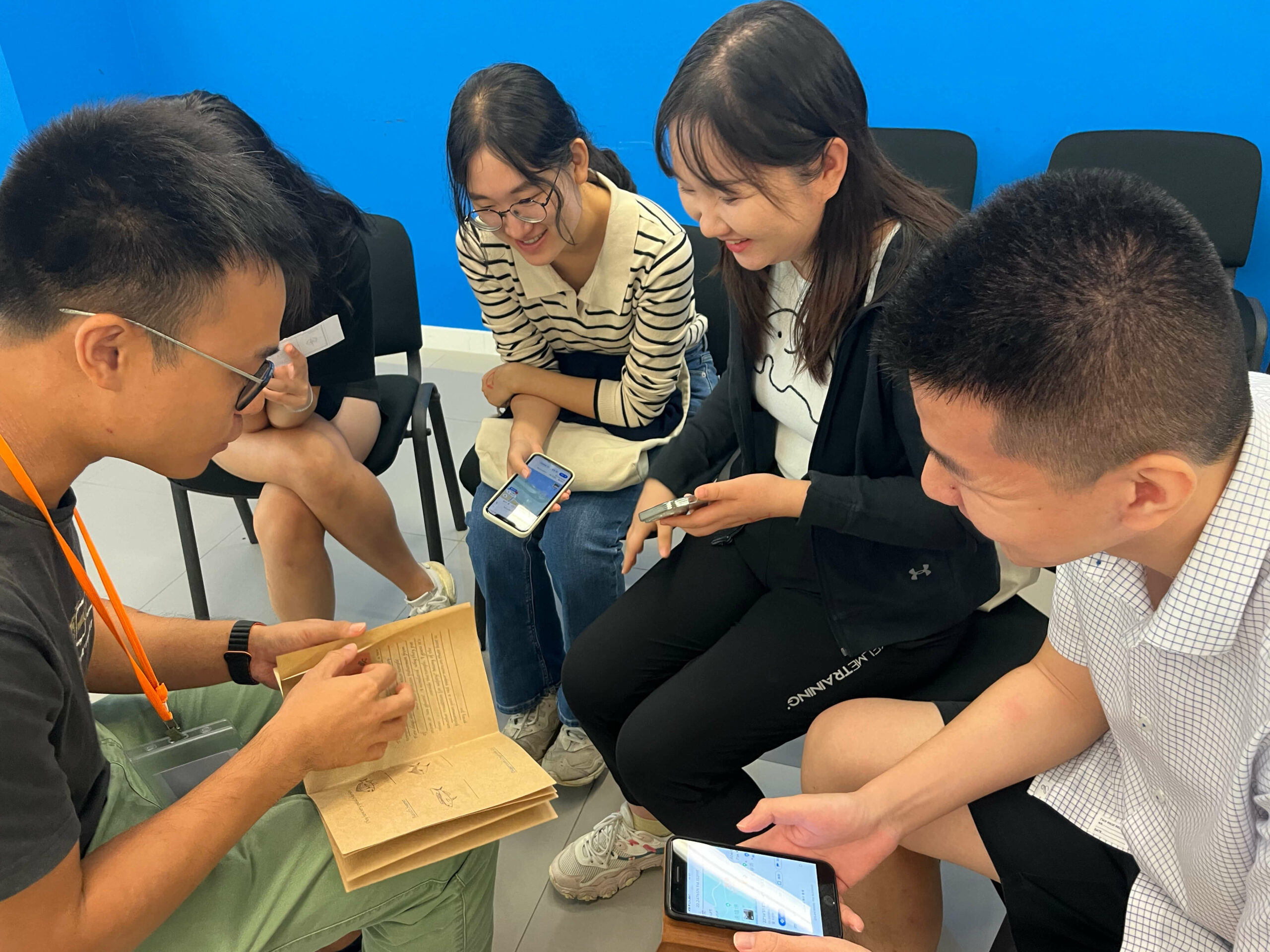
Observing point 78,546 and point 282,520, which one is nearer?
point 78,546

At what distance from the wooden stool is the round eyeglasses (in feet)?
3.83

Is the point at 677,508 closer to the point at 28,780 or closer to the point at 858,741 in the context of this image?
the point at 858,741

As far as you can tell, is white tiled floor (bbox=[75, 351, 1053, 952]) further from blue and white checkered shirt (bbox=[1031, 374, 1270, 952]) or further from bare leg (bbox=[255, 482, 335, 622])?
blue and white checkered shirt (bbox=[1031, 374, 1270, 952])

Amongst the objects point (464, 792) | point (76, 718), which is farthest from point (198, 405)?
point (464, 792)

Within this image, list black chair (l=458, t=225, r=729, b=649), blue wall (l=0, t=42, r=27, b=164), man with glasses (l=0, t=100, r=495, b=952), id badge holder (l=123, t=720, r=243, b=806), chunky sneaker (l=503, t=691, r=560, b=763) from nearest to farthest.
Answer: man with glasses (l=0, t=100, r=495, b=952)
id badge holder (l=123, t=720, r=243, b=806)
chunky sneaker (l=503, t=691, r=560, b=763)
black chair (l=458, t=225, r=729, b=649)
blue wall (l=0, t=42, r=27, b=164)

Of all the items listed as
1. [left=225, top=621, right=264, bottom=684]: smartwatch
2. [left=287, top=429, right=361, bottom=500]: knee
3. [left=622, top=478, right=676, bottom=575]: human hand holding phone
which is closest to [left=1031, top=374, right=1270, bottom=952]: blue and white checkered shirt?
[left=622, top=478, right=676, bottom=575]: human hand holding phone

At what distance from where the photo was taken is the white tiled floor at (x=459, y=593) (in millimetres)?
1551

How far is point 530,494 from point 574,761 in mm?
566

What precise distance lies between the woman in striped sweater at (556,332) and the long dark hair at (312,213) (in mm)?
267

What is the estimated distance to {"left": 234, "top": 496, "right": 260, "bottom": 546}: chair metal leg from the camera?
249 centimetres

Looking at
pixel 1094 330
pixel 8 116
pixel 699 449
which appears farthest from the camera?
pixel 8 116

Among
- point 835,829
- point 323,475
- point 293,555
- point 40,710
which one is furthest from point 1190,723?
point 293,555

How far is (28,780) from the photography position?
791 mm

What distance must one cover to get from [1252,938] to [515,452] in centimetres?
136
